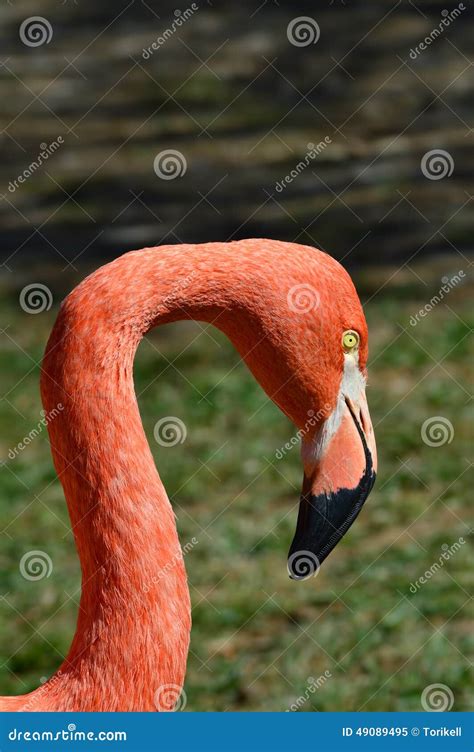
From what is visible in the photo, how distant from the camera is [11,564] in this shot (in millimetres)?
4758
